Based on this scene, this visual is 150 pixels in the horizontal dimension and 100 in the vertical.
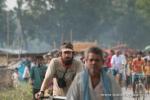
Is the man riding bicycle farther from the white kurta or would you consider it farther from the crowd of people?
the white kurta

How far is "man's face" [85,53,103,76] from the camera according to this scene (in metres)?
6.29

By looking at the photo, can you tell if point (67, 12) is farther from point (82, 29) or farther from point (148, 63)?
point (148, 63)

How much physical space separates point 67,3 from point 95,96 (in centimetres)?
9700

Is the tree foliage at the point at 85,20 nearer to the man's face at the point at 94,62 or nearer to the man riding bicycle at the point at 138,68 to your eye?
the man riding bicycle at the point at 138,68

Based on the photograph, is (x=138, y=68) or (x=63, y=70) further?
(x=138, y=68)

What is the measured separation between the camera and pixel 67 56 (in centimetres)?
916

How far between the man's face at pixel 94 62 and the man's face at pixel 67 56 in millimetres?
2672

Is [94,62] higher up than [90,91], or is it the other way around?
[94,62]

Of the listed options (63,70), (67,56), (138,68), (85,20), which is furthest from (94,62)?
(85,20)

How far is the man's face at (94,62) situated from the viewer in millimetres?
6293

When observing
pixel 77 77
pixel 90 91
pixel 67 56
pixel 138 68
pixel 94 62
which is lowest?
pixel 90 91

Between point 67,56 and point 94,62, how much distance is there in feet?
9.48

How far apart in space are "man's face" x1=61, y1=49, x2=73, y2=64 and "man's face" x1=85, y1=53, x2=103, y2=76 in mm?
2672

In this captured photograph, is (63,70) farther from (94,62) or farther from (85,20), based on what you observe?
(85,20)
